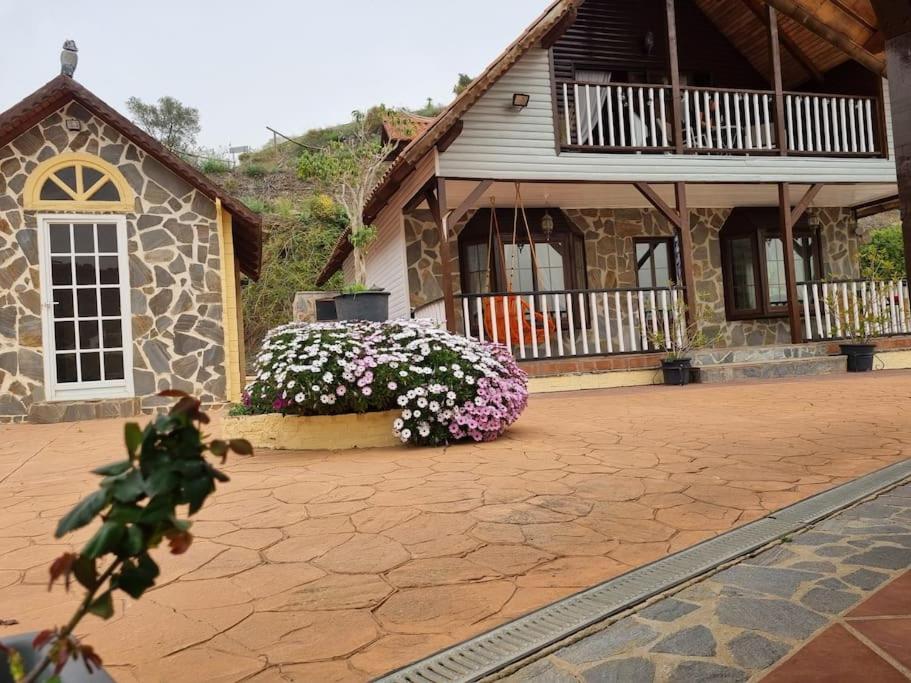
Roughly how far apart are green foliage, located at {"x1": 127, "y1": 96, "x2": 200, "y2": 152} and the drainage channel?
3494cm

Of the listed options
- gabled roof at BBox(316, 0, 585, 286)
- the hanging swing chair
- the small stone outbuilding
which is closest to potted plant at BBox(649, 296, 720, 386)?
the hanging swing chair

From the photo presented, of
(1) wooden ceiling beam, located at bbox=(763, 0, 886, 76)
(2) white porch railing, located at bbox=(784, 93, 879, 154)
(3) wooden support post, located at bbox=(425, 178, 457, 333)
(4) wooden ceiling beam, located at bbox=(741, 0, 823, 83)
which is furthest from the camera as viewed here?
(4) wooden ceiling beam, located at bbox=(741, 0, 823, 83)

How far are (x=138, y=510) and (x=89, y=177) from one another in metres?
8.38

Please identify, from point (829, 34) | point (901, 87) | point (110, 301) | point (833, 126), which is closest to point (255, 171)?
point (110, 301)

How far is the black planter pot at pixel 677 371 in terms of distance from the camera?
8602mm

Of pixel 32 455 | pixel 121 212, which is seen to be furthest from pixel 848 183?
pixel 32 455

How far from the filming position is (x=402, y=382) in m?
4.58

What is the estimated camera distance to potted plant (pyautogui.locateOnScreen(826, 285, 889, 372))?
915 cm

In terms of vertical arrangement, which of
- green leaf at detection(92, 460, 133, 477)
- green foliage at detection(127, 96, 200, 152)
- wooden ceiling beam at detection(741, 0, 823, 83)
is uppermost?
green foliage at detection(127, 96, 200, 152)

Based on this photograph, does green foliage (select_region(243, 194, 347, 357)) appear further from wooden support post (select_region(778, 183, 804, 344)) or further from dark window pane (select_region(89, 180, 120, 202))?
wooden support post (select_region(778, 183, 804, 344))

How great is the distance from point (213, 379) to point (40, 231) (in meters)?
2.62

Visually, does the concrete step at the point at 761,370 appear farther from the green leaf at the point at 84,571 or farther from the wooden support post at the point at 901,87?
the green leaf at the point at 84,571

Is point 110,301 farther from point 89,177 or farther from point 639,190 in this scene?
point 639,190

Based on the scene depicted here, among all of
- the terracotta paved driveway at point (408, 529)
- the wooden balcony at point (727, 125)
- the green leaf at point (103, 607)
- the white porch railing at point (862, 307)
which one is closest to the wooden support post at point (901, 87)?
the terracotta paved driveway at point (408, 529)
